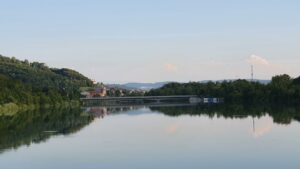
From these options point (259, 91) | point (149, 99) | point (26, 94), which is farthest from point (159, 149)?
point (149, 99)

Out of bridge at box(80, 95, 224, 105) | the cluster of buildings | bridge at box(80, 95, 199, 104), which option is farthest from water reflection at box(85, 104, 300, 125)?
the cluster of buildings

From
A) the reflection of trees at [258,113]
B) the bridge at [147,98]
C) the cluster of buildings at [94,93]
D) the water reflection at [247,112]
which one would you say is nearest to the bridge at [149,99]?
the bridge at [147,98]

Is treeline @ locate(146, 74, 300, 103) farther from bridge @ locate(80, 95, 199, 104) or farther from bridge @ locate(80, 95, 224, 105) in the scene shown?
bridge @ locate(80, 95, 199, 104)

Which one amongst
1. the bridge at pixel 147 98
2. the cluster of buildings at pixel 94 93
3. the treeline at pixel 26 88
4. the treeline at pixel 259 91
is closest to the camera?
the treeline at pixel 26 88

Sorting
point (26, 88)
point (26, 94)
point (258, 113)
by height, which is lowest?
point (258, 113)

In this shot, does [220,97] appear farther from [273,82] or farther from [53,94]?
[53,94]

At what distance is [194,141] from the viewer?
26.5 m

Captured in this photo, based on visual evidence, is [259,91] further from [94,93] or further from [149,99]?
[94,93]

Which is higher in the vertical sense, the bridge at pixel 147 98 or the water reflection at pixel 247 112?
the bridge at pixel 147 98

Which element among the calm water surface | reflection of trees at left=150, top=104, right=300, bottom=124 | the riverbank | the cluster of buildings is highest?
the cluster of buildings

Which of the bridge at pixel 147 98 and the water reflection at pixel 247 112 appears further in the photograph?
the bridge at pixel 147 98

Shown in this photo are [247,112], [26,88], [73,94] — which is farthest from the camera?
[73,94]

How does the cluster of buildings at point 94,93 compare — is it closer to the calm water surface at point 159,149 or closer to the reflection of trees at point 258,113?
the reflection of trees at point 258,113

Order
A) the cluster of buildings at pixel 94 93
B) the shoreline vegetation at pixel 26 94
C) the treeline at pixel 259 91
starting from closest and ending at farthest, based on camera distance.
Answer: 1. the shoreline vegetation at pixel 26 94
2. the treeline at pixel 259 91
3. the cluster of buildings at pixel 94 93
